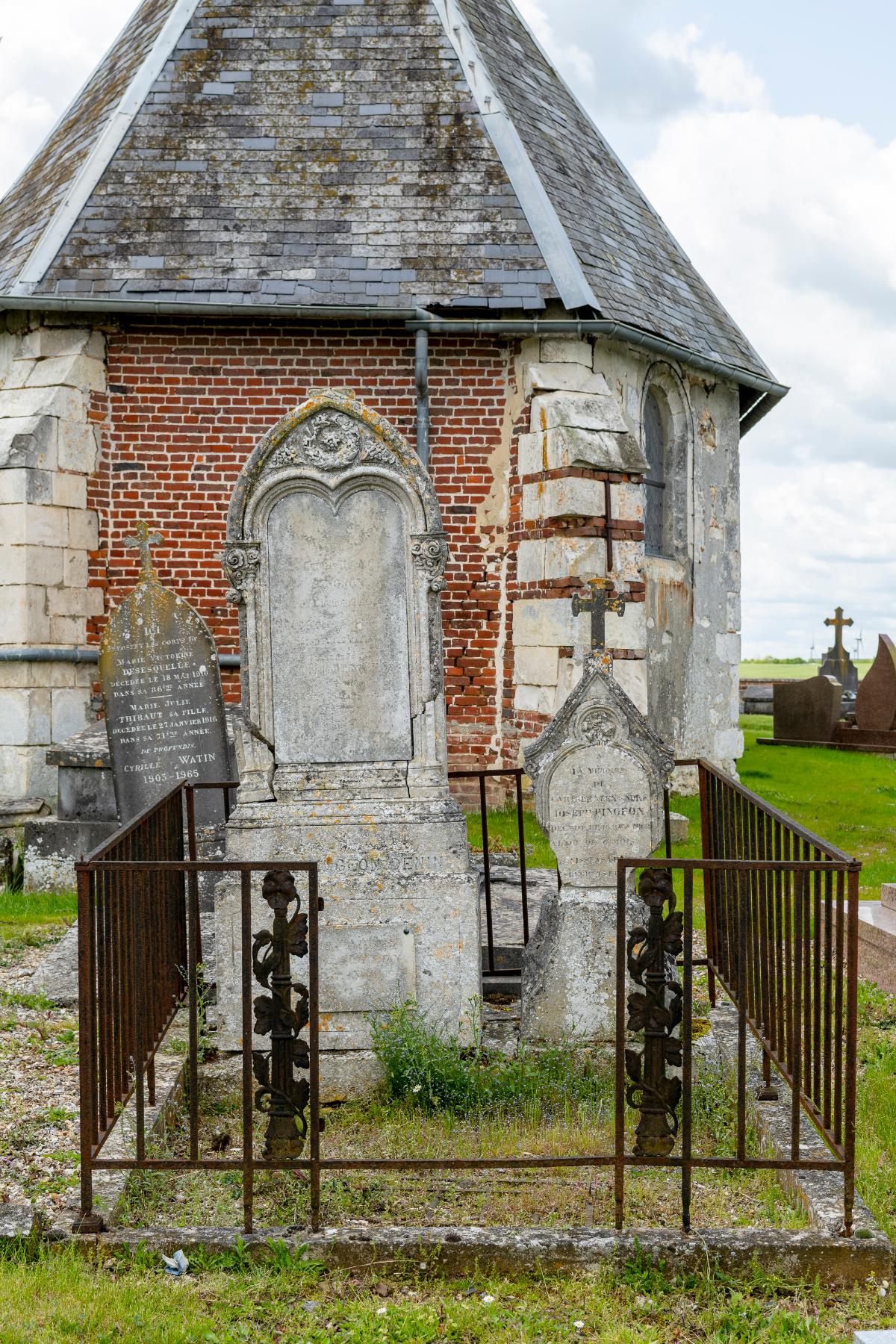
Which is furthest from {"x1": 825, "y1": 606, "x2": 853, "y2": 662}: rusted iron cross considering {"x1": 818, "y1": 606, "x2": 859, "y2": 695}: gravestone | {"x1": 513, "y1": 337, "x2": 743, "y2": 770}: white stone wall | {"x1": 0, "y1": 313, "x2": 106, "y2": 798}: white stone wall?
{"x1": 0, "y1": 313, "x2": 106, "y2": 798}: white stone wall

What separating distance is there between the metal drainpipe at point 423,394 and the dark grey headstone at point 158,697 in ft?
10.8

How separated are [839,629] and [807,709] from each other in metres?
3.87

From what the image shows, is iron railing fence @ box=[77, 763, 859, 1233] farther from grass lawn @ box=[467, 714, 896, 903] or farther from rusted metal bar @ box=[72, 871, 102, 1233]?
grass lawn @ box=[467, 714, 896, 903]

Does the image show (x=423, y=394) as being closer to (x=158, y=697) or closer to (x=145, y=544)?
(x=145, y=544)

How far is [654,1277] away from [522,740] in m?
7.08

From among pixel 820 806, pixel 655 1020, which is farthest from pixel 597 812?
pixel 820 806

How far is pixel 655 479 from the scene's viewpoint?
40.4ft

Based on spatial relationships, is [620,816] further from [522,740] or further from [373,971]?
[522,740]

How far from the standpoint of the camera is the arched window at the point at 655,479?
12.0 m

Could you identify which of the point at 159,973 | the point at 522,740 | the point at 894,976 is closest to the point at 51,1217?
the point at 159,973

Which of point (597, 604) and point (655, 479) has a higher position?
point (655, 479)

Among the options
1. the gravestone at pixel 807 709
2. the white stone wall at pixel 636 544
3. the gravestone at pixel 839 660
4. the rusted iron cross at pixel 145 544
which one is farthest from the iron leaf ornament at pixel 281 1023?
the gravestone at pixel 839 660

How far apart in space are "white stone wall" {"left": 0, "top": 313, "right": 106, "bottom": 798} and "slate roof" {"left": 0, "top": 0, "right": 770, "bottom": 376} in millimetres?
592

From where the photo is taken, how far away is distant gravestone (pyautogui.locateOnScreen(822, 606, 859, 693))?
802 inches
